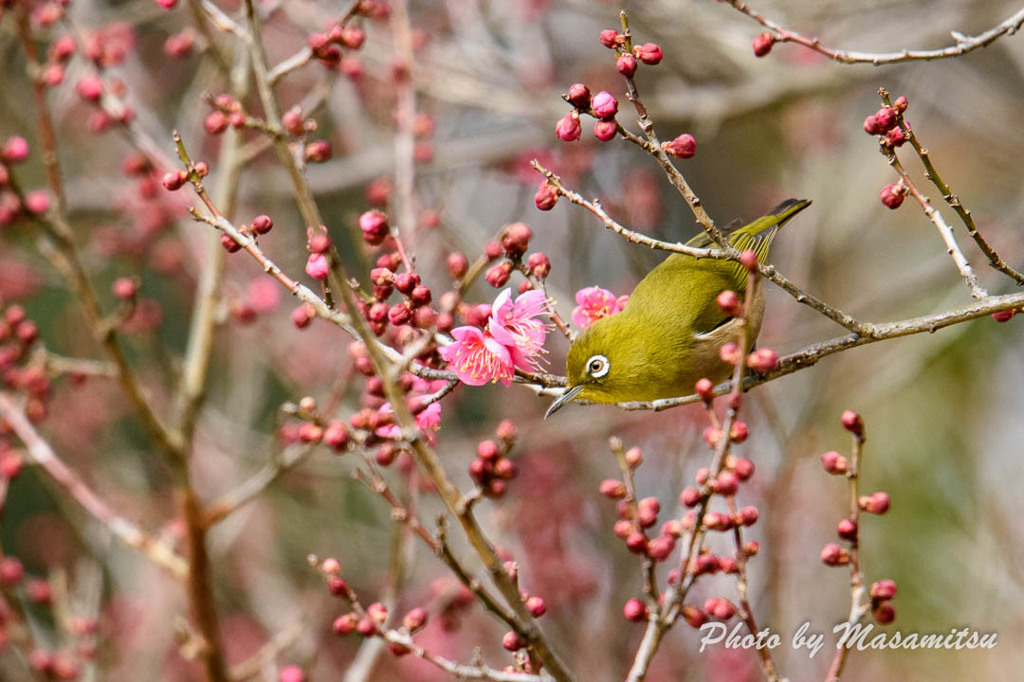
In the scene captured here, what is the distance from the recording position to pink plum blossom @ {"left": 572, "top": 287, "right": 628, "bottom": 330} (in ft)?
9.86

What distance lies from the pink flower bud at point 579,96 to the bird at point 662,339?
69cm

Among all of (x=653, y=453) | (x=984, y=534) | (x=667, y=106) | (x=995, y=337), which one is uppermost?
(x=995, y=337)

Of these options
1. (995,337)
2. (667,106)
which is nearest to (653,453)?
(667,106)

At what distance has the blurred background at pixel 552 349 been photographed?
4.91 m

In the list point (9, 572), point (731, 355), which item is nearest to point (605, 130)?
point (731, 355)

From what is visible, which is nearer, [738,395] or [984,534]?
[738,395]

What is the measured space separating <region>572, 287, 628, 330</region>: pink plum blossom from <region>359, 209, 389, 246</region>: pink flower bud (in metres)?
0.89

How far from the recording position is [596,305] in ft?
10.0

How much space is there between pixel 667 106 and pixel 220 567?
4117 mm

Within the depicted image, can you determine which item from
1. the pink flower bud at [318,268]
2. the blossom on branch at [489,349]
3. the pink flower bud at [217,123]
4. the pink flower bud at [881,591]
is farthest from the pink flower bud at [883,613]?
the pink flower bud at [217,123]

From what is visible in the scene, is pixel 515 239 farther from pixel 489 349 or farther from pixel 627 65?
pixel 627 65

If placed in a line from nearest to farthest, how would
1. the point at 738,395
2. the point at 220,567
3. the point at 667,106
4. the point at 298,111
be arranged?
the point at 738,395 < the point at 298,111 < the point at 667,106 < the point at 220,567

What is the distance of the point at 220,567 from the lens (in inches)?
264

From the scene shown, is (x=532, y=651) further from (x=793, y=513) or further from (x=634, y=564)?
(x=793, y=513)
